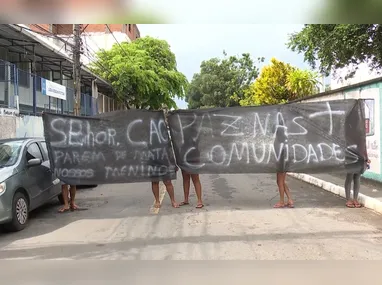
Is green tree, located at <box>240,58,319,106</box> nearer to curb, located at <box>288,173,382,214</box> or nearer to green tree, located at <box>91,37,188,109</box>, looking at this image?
green tree, located at <box>91,37,188,109</box>

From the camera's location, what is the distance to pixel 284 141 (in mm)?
8328

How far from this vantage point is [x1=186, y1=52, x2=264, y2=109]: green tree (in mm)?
58281

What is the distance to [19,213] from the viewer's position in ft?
22.3

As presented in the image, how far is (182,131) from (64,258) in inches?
152

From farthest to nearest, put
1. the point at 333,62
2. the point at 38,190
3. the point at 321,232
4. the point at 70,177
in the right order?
1. the point at 333,62
2. the point at 70,177
3. the point at 38,190
4. the point at 321,232

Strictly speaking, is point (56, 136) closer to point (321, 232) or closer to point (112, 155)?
point (112, 155)

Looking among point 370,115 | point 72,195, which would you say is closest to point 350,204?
point 370,115

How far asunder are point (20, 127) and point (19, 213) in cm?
760

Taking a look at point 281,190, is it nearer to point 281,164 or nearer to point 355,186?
point 281,164

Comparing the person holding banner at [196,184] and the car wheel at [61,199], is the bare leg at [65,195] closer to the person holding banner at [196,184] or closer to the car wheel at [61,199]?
the car wheel at [61,199]

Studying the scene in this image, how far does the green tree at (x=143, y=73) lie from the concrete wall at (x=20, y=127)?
12448 millimetres

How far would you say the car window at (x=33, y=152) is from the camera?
7716mm

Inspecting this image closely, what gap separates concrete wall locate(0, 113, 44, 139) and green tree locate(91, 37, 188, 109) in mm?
12448

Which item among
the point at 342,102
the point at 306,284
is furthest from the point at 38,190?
the point at 342,102
